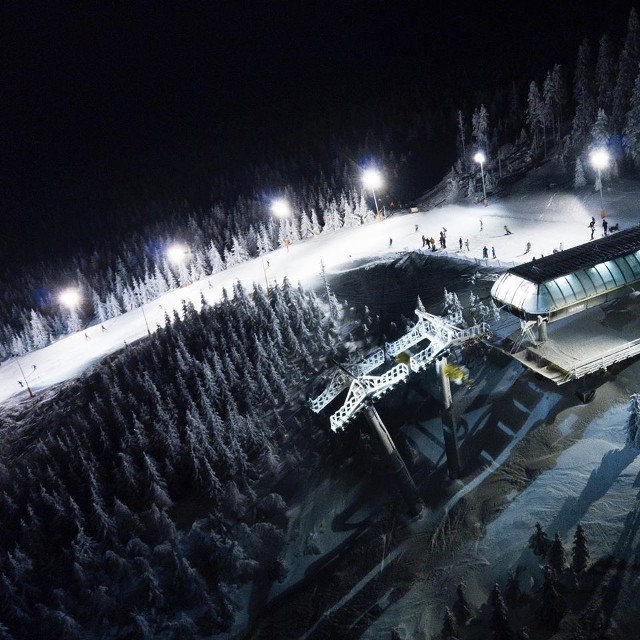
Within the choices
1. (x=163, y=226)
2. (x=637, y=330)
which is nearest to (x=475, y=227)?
(x=637, y=330)

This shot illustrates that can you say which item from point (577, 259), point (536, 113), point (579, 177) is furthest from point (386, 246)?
point (536, 113)

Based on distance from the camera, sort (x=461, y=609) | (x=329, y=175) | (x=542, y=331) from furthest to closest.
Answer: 1. (x=329, y=175)
2. (x=542, y=331)
3. (x=461, y=609)

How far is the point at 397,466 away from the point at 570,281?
12.5 m

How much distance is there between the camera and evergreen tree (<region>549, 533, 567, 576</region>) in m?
19.7

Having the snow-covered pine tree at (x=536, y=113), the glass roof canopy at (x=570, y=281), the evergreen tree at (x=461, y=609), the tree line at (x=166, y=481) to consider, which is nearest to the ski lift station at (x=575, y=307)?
the glass roof canopy at (x=570, y=281)

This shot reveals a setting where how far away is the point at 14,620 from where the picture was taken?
23.8 m

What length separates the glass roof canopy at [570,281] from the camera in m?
23.1

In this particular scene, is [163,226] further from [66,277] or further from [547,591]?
[547,591]

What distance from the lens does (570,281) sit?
23594 millimetres

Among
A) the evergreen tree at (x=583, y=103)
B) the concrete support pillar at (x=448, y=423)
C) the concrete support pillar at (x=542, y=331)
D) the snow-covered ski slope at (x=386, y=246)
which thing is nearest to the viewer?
the concrete support pillar at (x=542, y=331)

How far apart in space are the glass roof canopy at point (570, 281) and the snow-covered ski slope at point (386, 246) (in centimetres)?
1576

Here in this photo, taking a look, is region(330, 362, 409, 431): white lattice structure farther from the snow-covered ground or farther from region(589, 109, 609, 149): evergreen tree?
region(589, 109, 609, 149): evergreen tree

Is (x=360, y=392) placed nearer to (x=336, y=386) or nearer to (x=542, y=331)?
(x=336, y=386)

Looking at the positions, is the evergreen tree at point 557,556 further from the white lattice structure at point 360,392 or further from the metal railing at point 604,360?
the white lattice structure at point 360,392
